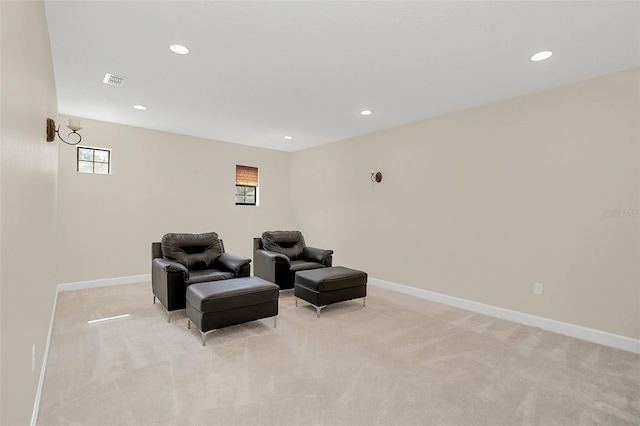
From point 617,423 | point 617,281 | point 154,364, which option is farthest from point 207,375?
point 617,281

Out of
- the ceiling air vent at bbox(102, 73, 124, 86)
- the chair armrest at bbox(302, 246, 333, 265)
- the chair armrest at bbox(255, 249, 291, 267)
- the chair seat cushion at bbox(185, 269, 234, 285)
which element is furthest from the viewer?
the chair armrest at bbox(302, 246, 333, 265)

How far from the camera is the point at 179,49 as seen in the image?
106 inches

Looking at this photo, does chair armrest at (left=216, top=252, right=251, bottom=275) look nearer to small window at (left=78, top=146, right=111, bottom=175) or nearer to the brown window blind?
small window at (left=78, top=146, right=111, bottom=175)

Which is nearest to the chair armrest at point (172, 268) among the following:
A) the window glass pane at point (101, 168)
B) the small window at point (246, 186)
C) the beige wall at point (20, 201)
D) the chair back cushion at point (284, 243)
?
the beige wall at point (20, 201)

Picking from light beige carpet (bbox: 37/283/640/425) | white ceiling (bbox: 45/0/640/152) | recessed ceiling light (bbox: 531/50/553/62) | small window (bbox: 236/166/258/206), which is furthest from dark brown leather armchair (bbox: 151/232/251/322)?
recessed ceiling light (bbox: 531/50/553/62)

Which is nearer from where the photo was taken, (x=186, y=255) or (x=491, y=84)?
(x=491, y=84)

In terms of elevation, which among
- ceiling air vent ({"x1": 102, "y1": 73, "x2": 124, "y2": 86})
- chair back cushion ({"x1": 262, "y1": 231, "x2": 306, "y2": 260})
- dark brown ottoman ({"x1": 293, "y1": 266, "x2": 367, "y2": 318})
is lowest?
dark brown ottoman ({"x1": 293, "y1": 266, "x2": 367, "y2": 318})

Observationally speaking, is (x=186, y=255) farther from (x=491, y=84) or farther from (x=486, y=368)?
(x=491, y=84)

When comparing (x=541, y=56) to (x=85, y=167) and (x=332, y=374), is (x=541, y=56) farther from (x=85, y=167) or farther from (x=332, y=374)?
(x=85, y=167)

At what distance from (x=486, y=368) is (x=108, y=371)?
295 centimetres

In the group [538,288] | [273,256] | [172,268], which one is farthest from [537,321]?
[172,268]

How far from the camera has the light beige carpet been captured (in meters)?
1.99

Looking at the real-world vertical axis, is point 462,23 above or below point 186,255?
above

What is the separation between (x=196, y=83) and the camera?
134 inches
